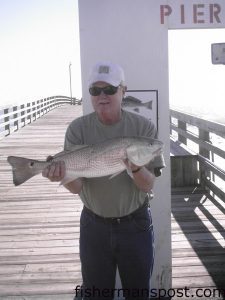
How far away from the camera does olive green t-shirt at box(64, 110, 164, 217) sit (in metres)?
2.82

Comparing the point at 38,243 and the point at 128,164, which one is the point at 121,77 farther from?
the point at 38,243

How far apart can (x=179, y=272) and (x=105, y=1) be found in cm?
270

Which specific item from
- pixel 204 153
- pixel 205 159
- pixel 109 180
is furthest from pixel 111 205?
pixel 204 153

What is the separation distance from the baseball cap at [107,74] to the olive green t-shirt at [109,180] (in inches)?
9.2

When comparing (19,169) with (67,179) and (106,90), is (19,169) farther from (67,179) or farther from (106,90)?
(106,90)

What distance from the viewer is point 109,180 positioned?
2.83 metres

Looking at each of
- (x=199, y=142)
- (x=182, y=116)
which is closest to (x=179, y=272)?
(x=199, y=142)

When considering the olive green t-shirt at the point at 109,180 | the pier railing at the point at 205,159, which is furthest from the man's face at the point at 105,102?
the pier railing at the point at 205,159

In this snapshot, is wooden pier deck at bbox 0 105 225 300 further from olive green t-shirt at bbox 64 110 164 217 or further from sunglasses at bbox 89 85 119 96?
sunglasses at bbox 89 85 119 96

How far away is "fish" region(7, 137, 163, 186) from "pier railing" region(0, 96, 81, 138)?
42.0ft

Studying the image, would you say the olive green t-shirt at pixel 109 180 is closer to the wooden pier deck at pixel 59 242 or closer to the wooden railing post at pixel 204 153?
the wooden pier deck at pixel 59 242

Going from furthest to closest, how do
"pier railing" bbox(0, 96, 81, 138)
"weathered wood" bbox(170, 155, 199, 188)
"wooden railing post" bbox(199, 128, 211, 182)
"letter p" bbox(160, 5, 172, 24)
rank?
"pier railing" bbox(0, 96, 81, 138) → "weathered wood" bbox(170, 155, 199, 188) → "wooden railing post" bbox(199, 128, 211, 182) → "letter p" bbox(160, 5, 172, 24)

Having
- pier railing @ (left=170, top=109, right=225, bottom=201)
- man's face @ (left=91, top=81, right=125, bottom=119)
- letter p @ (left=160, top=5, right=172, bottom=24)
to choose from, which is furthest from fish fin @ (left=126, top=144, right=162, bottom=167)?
pier railing @ (left=170, top=109, right=225, bottom=201)

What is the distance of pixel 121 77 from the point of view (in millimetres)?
2840
